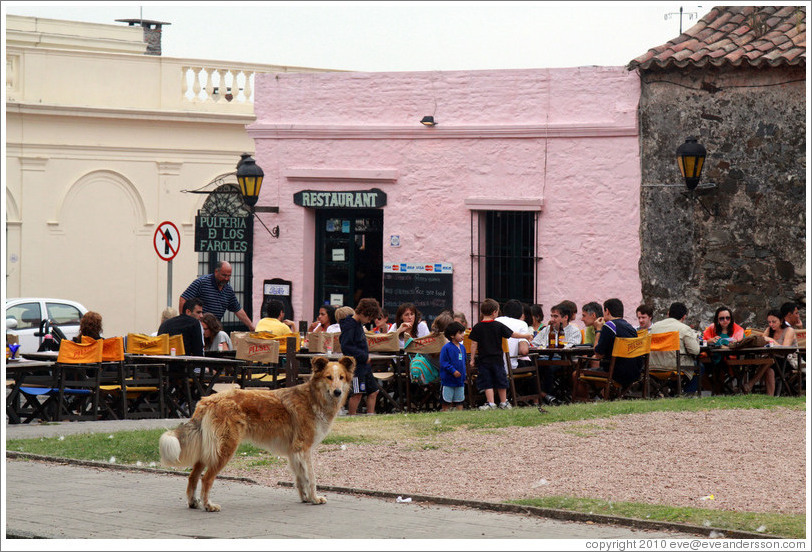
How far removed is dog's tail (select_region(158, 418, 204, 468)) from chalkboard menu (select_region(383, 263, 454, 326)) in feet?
37.6

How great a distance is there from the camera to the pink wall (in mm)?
19891

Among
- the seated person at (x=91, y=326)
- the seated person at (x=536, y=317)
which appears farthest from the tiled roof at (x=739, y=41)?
the seated person at (x=91, y=326)

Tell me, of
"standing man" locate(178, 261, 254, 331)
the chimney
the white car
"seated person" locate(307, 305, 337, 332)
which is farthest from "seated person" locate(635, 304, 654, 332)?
the chimney

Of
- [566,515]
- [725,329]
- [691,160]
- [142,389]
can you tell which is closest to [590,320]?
[725,329]

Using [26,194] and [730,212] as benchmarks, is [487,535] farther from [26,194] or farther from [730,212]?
[26,194]

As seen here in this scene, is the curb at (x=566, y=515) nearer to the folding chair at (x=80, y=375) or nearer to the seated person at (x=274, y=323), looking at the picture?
the folding chair at (x=80, y=375)

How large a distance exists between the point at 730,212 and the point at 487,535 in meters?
11.8

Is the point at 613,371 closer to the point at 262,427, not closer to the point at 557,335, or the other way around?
the point at 557,335

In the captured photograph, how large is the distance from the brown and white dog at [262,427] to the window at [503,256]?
10.6 meters

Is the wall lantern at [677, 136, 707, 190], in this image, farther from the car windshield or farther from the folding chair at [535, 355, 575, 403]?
the car windshield

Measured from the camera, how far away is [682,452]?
12164 millimetres

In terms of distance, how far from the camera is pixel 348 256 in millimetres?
21688

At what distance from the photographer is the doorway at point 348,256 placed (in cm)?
2161

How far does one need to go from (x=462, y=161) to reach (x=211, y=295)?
15.8 feet
